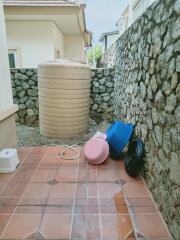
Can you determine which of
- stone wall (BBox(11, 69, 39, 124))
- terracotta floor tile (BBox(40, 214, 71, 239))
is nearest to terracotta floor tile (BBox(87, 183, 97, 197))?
terracotta floor tile (BBox(40, 214, 71, 239))

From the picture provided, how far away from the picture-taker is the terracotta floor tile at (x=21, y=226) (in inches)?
56.1

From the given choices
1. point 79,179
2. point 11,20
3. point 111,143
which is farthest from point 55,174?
point 11,20

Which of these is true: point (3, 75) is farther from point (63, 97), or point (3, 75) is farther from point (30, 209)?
point (30, 209)

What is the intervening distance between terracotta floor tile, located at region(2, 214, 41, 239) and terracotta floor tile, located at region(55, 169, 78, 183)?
1.87 feet

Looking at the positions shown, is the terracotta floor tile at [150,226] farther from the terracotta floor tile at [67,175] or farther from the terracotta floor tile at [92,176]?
the terracotta floor tile at [67,175]

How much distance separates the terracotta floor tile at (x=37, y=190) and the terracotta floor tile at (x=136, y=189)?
763mm

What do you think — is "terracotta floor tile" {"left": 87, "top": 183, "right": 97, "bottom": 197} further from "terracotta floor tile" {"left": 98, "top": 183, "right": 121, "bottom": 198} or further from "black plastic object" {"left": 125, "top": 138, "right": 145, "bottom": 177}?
"black plastic object" {"left": 125, "top": 138, "right": 145, "bottom": 177}

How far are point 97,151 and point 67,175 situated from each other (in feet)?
1.58

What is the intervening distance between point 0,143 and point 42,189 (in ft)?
3.16

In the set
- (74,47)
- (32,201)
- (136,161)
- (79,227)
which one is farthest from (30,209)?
(74,47)

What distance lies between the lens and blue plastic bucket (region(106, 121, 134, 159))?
99.6 inches

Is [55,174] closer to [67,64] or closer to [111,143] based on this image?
[111,143]

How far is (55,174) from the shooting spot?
2252 mm

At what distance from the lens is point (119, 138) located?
8.45ft
